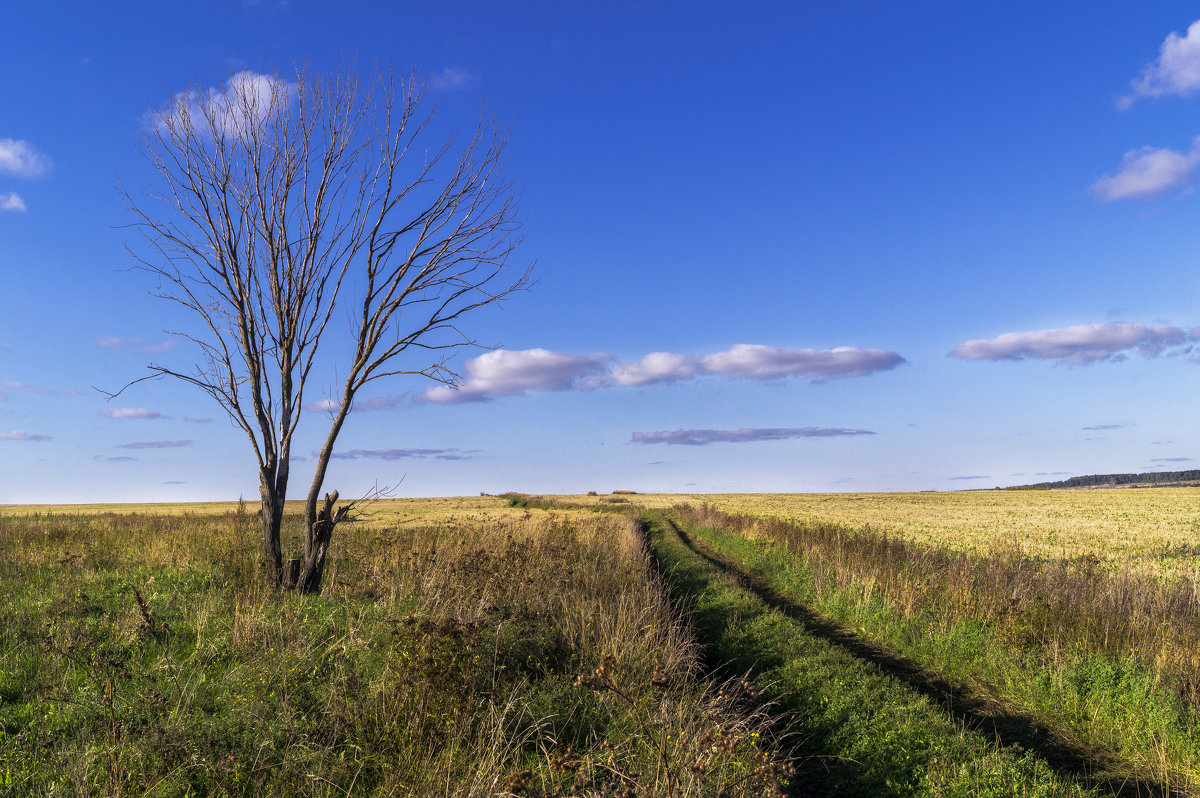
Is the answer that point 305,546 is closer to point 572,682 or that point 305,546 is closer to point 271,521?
point 271,521

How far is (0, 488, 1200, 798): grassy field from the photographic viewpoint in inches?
193

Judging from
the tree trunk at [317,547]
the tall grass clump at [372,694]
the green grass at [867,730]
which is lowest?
the green grass at [867,730]

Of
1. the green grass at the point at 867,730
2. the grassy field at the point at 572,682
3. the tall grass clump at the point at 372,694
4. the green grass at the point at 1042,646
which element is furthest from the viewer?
the green grass at the point at 1042,646

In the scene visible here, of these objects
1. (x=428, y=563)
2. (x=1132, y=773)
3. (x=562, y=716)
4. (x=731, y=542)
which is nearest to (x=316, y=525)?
(x=428, y=563)

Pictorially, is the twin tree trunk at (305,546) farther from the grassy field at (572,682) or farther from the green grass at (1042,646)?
the green grass at (1042,646)

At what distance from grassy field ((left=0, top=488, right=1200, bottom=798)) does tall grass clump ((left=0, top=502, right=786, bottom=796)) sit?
36 millimetres

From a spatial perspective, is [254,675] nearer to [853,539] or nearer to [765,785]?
[765,785]

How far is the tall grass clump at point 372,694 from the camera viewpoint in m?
4.70

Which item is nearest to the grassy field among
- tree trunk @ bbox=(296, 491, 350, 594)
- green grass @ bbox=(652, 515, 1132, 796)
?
green grass @ bbox=(652, 515, 1132, 796)

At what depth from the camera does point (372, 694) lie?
19.1 feet

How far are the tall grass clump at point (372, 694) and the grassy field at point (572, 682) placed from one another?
4cm

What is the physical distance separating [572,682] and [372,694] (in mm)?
2076

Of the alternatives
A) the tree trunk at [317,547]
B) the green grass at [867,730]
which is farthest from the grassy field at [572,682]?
the tree trunk at [317,547]

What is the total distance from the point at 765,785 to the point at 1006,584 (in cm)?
1009
